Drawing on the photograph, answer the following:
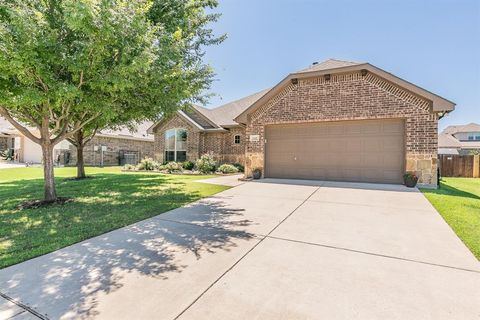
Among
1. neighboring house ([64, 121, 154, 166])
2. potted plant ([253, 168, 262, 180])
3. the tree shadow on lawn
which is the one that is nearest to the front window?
neighboring house ([64, 121, 154, 166])

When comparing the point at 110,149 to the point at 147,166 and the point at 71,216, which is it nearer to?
the point at 147,166

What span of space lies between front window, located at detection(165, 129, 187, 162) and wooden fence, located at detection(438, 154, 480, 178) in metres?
18.8

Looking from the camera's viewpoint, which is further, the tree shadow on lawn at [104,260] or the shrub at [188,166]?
the shrub at [188,166]

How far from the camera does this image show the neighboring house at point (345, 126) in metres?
9.98

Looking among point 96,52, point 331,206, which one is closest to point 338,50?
point 331,206

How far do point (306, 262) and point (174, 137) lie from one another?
724 inches

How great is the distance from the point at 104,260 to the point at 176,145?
1725 cm

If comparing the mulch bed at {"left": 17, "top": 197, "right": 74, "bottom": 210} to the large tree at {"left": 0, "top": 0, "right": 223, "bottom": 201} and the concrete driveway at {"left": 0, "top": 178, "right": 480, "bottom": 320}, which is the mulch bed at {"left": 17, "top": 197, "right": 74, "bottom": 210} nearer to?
the large tree at {"left": 0, "top": 0, "right": 223, "bottom": 201}

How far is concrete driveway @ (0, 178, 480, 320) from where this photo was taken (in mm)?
2359

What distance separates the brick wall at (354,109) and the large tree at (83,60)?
6.38 m

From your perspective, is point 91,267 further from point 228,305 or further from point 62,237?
point 228,305

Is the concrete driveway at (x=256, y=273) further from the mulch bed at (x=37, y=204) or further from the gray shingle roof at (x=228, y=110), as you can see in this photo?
the gray shingle roof at (x=228, y=110)

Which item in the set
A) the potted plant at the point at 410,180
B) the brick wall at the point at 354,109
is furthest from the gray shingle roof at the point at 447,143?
the potted plant at the point at 410,180

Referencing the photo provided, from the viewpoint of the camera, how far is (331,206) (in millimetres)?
6707
